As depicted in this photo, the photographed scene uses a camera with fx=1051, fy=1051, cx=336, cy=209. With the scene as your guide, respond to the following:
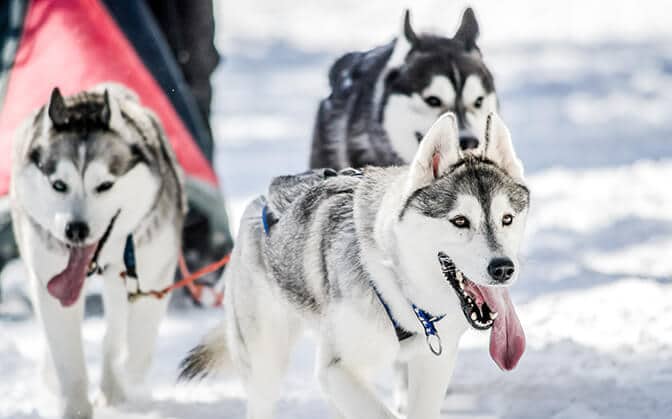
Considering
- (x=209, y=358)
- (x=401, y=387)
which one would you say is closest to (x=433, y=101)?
(x=401, y=387)

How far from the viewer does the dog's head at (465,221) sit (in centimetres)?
233

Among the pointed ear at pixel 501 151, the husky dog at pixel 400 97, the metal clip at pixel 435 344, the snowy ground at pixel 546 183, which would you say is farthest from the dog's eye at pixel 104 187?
the pointed ear at pixel 501 151

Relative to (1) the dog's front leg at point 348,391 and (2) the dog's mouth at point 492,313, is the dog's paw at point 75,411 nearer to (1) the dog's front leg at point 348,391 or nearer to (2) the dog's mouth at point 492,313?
(1) the dog's front leg at point 348,391

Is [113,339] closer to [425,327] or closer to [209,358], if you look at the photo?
[209,358]

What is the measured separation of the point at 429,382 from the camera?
8.80 feet

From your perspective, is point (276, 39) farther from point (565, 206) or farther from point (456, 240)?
point (456, 240)

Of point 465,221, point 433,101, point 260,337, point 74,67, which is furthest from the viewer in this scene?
point 74,67

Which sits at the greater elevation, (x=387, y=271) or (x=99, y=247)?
(x=387, y=271)

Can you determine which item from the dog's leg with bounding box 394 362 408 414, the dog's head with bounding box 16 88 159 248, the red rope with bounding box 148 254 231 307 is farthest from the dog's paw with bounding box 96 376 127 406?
the dog's leg with bounding box 394 362 408 414

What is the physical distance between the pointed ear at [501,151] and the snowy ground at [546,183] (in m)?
0.49

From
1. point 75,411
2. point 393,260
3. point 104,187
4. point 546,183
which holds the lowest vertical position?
point 546,183

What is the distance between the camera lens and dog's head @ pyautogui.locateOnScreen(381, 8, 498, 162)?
3.81 m

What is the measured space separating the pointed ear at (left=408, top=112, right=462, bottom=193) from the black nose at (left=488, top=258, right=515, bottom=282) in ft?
0.93

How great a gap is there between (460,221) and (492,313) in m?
0.22
